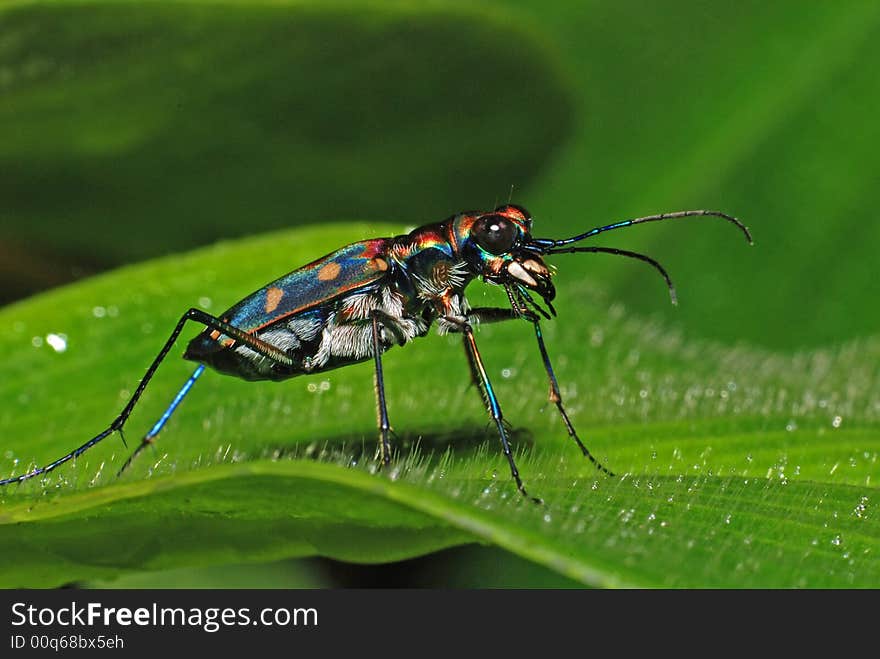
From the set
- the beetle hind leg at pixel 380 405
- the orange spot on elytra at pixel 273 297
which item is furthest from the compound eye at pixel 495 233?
the orange spot on elytra at pixel 273 297

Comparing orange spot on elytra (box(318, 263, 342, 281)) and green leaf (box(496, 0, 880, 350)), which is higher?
green leaf (box(496, 0, 880, 350))

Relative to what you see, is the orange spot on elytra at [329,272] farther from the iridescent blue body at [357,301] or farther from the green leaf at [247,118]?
the green leaf at [247,118]

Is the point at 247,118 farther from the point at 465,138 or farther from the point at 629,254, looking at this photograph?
the point at 629,254

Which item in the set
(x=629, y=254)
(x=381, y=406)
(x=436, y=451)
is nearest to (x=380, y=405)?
(x=381, y=406)

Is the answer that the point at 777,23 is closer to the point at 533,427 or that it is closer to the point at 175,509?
the point at 533,427

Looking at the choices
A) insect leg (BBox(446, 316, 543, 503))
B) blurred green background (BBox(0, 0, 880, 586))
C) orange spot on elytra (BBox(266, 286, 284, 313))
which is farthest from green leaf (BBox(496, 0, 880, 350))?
orange spot on elytra (BBox(266, 286, 284, 313))

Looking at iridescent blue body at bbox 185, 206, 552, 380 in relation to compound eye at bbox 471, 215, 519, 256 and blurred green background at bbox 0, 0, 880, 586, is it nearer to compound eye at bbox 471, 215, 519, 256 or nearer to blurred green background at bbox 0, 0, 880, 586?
compound eye at bbox 471, 215, 519, 256
